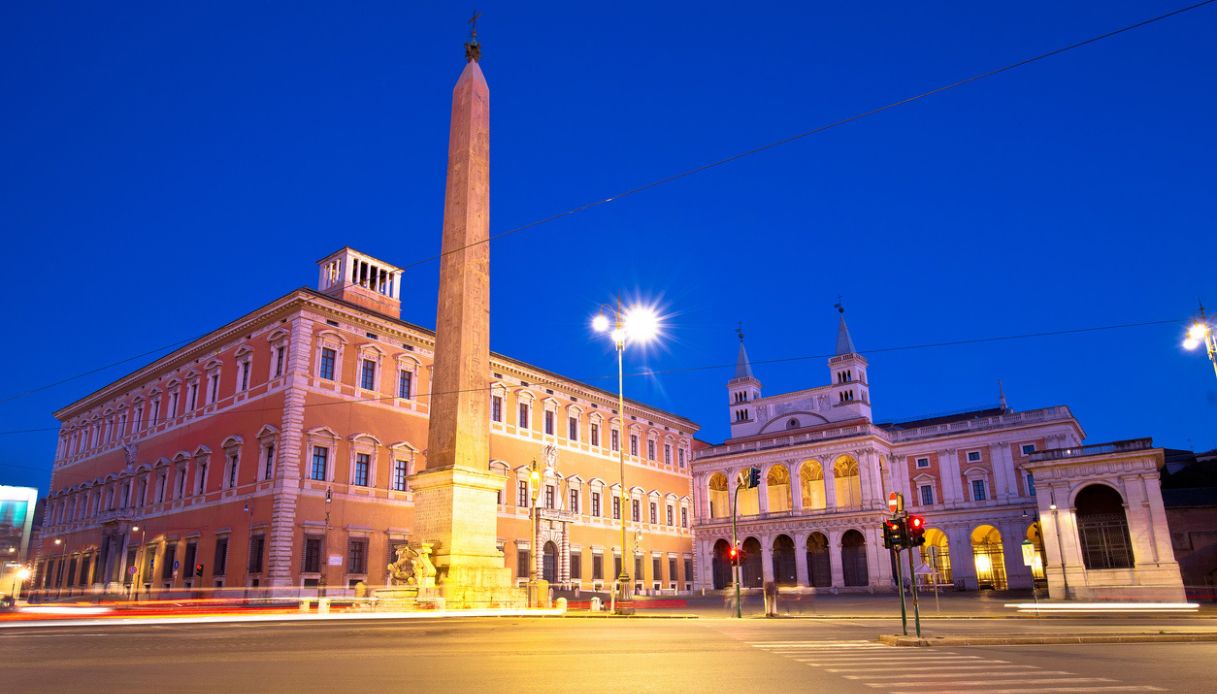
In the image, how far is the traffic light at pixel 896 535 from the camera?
1453 cm

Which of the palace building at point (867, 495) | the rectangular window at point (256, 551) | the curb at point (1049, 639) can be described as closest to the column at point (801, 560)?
the palace building at point (867, 495)

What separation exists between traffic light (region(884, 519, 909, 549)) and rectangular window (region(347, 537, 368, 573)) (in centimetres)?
2408

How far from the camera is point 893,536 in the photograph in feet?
48.3

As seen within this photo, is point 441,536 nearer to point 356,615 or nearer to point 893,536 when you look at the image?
point 356,615

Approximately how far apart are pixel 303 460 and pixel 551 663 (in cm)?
2585

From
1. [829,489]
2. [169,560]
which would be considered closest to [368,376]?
[169,560]

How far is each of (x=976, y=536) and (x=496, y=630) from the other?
152ft

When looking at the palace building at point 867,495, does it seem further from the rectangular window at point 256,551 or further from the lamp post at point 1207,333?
the rectangular window at point 256,551

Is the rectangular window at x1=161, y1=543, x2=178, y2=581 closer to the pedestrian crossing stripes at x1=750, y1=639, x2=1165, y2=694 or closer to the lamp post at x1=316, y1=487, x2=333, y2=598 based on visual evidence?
the lamp post at x1=316, y1=487, x2=333, y2=598

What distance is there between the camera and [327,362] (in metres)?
33.8

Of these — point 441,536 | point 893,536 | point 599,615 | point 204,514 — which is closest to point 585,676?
point 893,536

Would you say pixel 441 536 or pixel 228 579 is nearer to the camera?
pixel 441 536

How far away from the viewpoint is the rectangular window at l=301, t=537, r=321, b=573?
30812 millimetres

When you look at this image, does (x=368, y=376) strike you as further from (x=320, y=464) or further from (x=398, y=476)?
(x=320, y=464)
